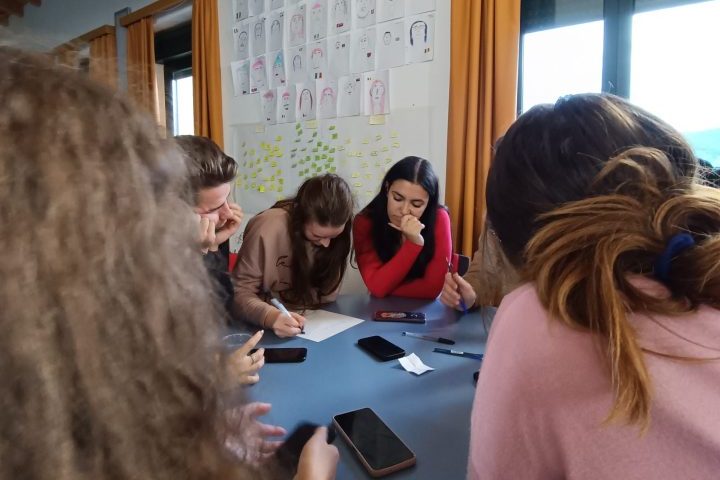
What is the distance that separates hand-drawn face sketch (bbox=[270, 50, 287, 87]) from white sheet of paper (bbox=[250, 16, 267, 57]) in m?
0.14

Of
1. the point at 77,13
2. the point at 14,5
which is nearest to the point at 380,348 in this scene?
the point at 77,13

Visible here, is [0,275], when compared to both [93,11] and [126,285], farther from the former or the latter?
[93,11]

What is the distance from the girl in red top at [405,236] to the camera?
5.74 ft

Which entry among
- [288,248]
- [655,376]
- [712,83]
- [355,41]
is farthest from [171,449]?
[355,41]

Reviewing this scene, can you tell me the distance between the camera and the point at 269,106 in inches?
128

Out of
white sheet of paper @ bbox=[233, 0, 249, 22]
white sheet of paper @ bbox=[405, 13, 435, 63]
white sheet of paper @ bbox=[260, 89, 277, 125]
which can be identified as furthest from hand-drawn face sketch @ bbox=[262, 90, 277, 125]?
white sheet of paper @ bbox=[405, 13, 435, 63]

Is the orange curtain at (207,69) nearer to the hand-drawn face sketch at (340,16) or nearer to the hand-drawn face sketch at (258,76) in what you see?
the hand-drawn face sketch at (258,76)

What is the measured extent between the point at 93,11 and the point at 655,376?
5.32 metres

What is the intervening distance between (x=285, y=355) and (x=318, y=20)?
2.40 metres

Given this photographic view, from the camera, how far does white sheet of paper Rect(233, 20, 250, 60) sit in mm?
3295

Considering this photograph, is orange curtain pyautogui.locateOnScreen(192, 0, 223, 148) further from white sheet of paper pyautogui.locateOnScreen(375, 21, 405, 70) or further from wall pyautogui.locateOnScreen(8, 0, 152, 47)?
white sheet of paper pyautogui.locateOnScreen(375, 21, 405, 70)

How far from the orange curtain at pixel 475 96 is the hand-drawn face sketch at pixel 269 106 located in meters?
1.35

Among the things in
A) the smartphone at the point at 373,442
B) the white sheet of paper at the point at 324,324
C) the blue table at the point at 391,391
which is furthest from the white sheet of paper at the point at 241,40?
the smartphone at the point at 373,442

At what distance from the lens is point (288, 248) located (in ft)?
5.59
